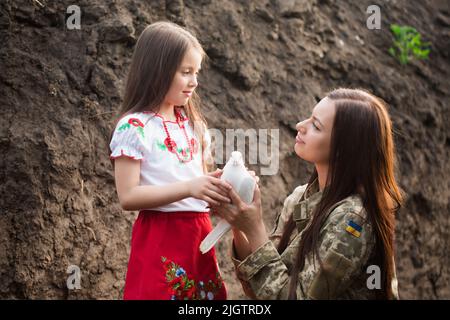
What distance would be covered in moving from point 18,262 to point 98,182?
2.22ft

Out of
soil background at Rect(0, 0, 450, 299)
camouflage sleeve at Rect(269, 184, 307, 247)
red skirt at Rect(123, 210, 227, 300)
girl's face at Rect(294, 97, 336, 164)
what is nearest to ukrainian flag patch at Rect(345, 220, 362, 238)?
girl's face at Rect(294, 97, 336, 164)

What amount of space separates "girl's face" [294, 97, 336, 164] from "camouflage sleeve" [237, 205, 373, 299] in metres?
0.25

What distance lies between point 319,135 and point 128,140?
742mm

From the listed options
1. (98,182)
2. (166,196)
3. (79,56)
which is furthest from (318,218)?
(79,56)

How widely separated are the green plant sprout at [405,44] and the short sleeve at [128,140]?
146 inches

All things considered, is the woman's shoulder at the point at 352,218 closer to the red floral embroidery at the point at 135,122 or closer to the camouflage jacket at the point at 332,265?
the camouflage jacket at the point at 332,265

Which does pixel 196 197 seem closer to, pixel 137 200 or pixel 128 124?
pixel 137 200

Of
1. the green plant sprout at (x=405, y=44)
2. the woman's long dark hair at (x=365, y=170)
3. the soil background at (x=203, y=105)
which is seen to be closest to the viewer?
the woman's long dark hair at (x=365, y=170)

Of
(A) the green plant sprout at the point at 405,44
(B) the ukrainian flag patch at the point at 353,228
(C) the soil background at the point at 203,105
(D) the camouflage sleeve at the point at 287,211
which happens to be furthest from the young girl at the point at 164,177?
(A) the green plant sprout at the point at 405,44

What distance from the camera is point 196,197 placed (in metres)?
2.28

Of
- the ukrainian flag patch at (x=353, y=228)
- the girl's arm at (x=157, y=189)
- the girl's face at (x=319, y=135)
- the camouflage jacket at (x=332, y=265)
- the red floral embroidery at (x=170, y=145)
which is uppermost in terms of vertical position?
the girl's face at (x=319, y=135)

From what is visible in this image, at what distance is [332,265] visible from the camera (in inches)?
84.7

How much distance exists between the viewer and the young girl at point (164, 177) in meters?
2.35

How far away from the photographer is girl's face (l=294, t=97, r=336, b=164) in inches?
93.3
